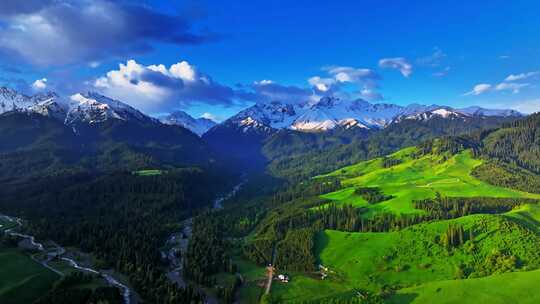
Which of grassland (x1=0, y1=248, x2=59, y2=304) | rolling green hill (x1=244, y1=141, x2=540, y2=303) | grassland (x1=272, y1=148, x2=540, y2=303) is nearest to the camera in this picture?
grassland (x1=272, y1=148, x2=540, y2=303)

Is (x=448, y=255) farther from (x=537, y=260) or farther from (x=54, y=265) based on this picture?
(x=54, y=265)

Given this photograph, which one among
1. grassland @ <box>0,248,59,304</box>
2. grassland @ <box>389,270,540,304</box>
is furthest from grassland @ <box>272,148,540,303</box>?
grassland @ <box>0,248,59,304</box>

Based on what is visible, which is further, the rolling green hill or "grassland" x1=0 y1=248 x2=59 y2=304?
the rolling green hill

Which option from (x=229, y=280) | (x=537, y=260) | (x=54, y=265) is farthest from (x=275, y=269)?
(x=537, y=260)

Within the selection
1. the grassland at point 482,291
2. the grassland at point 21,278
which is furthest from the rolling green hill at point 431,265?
the grassland at point 21,278

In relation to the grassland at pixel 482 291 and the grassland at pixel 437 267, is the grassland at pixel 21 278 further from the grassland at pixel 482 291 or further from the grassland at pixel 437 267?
the grassland at pixel 482 291

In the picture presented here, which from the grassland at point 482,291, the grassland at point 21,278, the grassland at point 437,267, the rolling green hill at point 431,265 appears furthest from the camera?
the rolling green hill at point 431,265

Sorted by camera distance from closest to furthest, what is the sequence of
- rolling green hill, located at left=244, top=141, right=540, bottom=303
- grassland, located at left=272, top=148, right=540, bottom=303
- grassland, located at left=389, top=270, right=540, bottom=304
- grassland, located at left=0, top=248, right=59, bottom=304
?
grassland, located at left=389, top=270, right=540, bottom=304 → grassland, located at left=272, top=148, right=540, bottom=303 → grassland, located at left=0, top=248, right=59, bottom=304 → rolling green hill, located at left=244, top=141, right=540, bottom=303

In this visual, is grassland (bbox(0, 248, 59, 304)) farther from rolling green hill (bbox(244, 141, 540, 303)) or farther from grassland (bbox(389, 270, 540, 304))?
grassland (bbox(389, 270, 540, 304))
